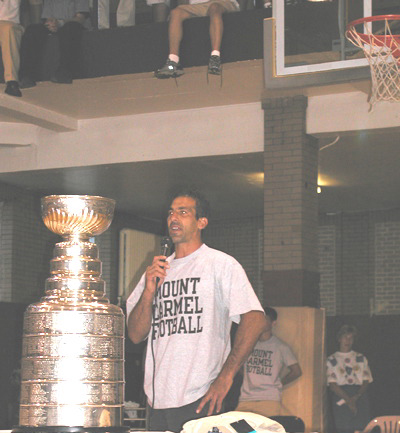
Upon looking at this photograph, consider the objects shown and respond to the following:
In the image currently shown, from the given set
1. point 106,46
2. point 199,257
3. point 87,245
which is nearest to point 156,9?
point 106,46

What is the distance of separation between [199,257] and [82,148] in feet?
30.0

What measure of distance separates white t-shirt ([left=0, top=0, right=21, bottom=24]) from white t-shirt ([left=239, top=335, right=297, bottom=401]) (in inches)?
212

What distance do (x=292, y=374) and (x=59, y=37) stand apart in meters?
5.07

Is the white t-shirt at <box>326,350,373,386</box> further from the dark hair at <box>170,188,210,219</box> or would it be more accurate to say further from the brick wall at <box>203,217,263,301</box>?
the dark hair at <box>170,188,210,219</box>

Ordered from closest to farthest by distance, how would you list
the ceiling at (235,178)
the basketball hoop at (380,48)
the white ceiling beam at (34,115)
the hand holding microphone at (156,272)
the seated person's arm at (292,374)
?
1. the hand holding microphone at (156,272)
2. the basketball hoop at (380,48)
3. the seated person's arm at (292,374)
4. the white ceiling beam at (34,115)
5. the ceiling at (235,178)

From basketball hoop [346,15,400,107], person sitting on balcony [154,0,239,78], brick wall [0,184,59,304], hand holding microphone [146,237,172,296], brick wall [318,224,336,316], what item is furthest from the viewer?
brick wall [318,224,336,316]

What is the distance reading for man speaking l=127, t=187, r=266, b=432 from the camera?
4.50 metres

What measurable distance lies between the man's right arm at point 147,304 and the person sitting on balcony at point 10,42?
21.9 feet

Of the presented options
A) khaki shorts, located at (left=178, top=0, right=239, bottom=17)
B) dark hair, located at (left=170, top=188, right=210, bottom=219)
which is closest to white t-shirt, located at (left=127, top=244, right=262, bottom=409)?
dark hair, located at (left=170, top=188, right=210, bottom=219)

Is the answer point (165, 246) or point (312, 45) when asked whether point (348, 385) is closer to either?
point (312, 45)

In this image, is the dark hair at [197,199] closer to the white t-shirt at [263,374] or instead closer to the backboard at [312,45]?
the backboard at [312,45]

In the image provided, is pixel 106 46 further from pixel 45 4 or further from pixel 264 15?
pixel 264 15

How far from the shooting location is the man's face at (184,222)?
487 cm

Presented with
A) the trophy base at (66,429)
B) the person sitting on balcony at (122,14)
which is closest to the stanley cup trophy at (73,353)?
the trophy base at (66,429)
